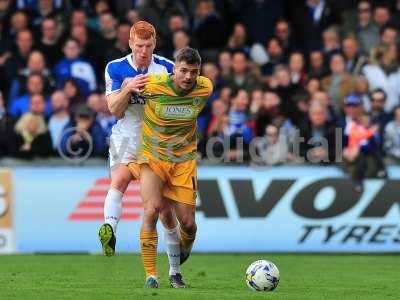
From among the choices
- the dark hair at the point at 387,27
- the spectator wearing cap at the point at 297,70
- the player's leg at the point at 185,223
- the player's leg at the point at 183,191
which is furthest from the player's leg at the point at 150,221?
the dark hair at the point at 387,27

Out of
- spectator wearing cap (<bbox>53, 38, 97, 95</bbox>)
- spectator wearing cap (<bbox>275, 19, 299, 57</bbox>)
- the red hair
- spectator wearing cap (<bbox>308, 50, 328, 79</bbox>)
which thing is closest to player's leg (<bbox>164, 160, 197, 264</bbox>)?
the red hair

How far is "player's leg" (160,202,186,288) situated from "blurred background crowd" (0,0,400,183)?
5752mm

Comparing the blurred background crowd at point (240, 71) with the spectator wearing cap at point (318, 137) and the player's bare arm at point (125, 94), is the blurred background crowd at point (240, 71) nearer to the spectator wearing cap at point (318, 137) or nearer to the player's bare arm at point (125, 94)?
the spectator wearing cap at point (318, 137)

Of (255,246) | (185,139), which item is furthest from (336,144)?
(185,139)

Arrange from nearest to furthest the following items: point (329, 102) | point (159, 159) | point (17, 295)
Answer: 1. point (17, 295)
2. point (159, 159)
3. point (329, 102)

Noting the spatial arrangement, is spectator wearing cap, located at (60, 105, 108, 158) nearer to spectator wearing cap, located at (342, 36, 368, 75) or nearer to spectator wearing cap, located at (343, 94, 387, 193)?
spectator wearing cap, located at (343, 94, 387, 193)

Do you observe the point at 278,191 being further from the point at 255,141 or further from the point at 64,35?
the point at 64,35

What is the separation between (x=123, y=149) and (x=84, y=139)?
553cm

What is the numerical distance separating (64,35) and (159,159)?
9260 mm

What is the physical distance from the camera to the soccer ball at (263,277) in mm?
11367

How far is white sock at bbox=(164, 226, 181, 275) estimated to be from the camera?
11.9 m

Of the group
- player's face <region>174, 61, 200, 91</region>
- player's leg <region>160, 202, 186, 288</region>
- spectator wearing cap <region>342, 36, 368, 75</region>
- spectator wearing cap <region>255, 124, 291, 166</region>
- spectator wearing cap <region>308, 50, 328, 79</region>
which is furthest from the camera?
spectator wearing cap <region>342, 36, 368, 75</region>

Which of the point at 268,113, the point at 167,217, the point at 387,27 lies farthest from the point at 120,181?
the point at 387,27

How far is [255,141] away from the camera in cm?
1802
